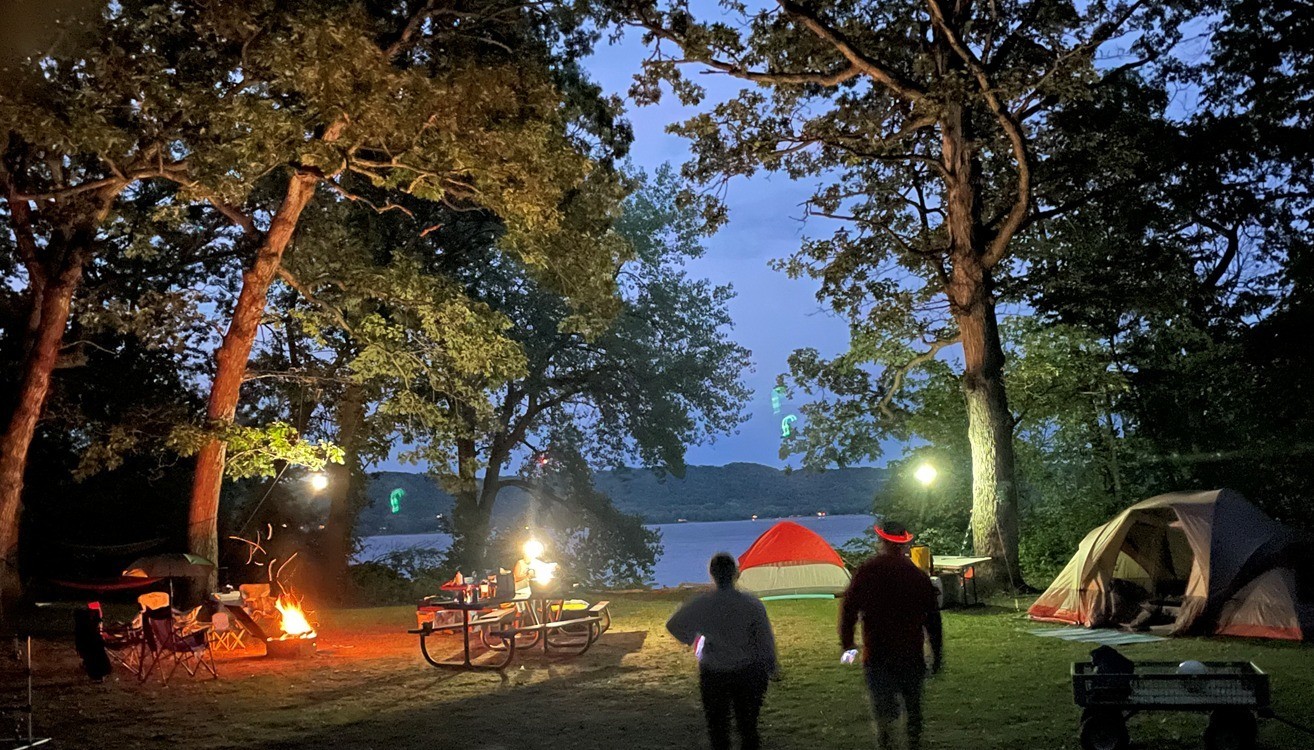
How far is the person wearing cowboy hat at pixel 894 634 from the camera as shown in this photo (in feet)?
17.4

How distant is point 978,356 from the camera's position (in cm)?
1548

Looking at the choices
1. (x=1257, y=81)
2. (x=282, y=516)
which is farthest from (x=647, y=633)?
(x=1257, y=81)

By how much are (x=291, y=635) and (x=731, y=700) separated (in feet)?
26.4

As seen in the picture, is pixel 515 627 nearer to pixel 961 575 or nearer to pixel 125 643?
pixel 125 643

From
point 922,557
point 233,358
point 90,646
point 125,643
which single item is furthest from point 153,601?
point 922,557

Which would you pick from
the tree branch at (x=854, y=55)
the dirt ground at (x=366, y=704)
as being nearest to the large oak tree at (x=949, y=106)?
the tree branch at (x=854, y=55)

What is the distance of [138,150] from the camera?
12070mm

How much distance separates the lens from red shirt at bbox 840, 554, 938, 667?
5.30 metres

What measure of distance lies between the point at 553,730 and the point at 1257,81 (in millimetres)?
20169

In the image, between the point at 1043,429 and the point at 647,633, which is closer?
the point at 647,633

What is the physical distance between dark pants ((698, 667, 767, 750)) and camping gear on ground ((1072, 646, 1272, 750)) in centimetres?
232

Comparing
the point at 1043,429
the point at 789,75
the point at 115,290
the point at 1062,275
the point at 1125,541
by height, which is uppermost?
the point at 789,75

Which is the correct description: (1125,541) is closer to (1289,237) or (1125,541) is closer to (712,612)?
(712,612)

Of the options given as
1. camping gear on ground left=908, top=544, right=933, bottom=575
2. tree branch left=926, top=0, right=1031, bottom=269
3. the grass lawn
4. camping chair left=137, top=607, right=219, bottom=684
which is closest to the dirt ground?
the grass lawn
